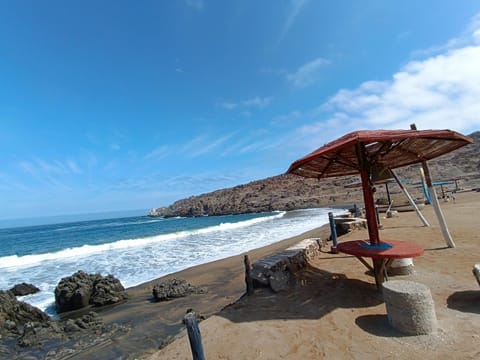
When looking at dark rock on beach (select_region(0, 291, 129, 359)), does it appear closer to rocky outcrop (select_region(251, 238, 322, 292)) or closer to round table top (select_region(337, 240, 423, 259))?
rocky outcrop (select_region(251, 238, 322, 292))

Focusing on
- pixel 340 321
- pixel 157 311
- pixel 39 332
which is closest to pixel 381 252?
pixel 340 321

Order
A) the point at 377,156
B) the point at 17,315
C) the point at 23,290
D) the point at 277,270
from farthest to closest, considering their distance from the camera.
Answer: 1. the point at 23,290
2. the point at 17,315
3. the point at 277,270
4. the point at 377,156

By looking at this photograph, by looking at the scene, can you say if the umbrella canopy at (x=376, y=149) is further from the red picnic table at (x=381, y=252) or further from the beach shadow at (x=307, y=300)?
the beach shadow at (x=307, y=300)

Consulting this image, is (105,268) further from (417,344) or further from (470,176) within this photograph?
(470,176)

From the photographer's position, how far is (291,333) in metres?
4.11

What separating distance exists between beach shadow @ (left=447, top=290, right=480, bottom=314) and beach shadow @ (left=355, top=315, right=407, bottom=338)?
1.29m

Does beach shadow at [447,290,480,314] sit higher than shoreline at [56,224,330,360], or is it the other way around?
beach shadow at [447,290,480,314]

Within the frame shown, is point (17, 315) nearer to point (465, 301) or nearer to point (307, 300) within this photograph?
point (307, 300)

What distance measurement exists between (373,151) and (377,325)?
3.80 meters

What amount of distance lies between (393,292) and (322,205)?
56.5 metres

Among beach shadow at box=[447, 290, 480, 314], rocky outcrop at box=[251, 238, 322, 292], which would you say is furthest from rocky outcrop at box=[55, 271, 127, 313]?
beach shadow at box=[447, 290, 480, 314]

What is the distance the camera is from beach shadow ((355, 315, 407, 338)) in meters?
3.76

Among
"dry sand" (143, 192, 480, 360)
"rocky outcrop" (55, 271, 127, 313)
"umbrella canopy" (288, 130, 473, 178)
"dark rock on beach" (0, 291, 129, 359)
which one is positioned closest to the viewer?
"dry sand" (143, 192, 480, 360)

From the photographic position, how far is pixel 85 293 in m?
9.16
